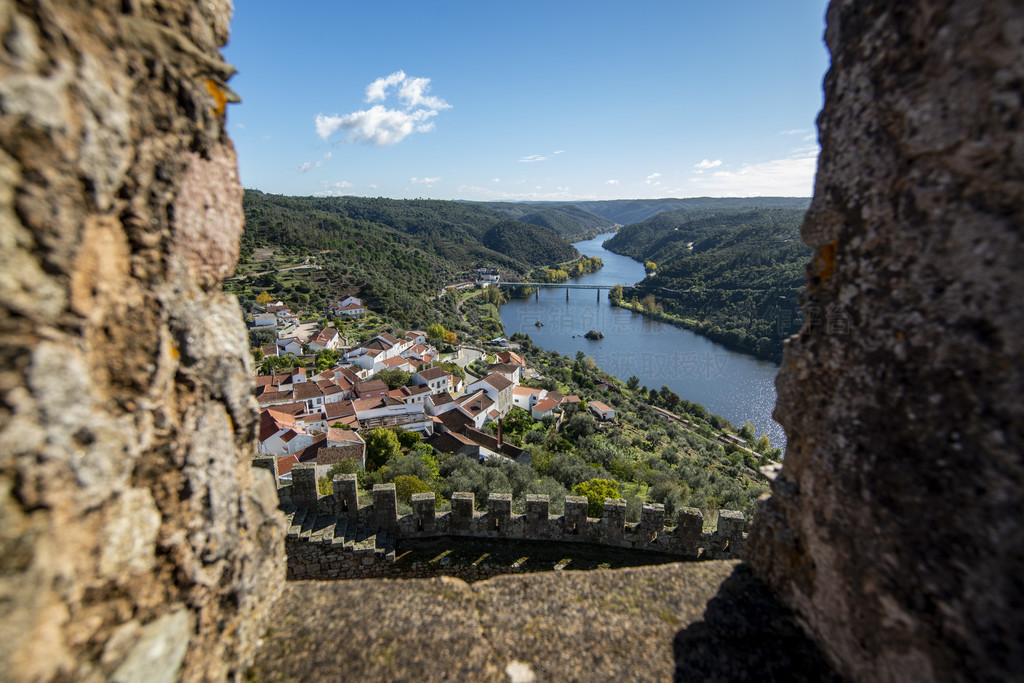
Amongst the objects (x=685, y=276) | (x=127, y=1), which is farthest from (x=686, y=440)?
(x=685, y=276)

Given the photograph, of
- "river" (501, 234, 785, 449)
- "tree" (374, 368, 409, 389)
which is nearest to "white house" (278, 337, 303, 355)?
"tree" (374, 368, 409, 389)

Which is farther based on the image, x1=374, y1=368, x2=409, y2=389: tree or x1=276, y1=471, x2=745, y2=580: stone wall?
x1=374, y1=368, x2=409, y2=389: tree

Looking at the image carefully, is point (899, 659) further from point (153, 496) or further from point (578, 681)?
point (153, 496)

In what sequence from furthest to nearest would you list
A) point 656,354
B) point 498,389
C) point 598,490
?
point 656,354
point 498,389
point 598,490

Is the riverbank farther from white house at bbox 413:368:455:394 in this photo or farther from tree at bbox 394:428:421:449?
tree at bbox 394:428:421:449

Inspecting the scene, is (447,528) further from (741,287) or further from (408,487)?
(741,287)

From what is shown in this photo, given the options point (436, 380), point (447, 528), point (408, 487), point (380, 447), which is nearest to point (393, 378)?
point (436, 380)
